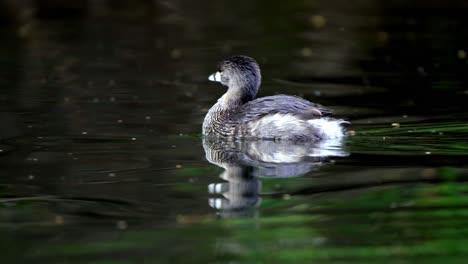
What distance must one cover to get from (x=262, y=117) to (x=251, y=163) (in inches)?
45.3

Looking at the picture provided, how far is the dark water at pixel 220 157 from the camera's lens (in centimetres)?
646

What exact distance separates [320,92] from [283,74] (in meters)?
1.88

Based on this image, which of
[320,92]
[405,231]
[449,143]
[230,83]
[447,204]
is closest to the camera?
[405,231]

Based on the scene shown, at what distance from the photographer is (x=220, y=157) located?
970 cm

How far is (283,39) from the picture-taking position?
20.1 m

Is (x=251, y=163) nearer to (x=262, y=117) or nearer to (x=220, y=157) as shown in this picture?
(x=220, y=157)

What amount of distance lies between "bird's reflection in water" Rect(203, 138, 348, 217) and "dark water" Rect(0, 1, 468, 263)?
0.02m

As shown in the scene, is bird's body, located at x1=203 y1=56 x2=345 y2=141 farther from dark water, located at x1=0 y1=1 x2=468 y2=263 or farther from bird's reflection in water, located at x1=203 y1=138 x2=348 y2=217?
dark water, located at x1=0 y1=1 x2=468 y2=263

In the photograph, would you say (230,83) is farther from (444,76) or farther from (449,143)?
(444,76)

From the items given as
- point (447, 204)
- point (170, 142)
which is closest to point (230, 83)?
point (170, 142)

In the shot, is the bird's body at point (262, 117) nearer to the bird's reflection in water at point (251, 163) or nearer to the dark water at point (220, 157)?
the bird's reflection in water at point (251, 163)

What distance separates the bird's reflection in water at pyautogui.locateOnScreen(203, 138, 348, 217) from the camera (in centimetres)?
769

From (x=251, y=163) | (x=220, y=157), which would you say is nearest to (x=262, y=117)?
(x=220, y=157)

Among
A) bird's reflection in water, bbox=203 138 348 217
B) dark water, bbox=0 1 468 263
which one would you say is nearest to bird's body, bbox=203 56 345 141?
bird's reflection in water, bbox=203 138 348 217
